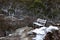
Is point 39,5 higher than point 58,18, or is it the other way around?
point 39,5

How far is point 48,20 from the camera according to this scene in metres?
3.27

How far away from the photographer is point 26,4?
3.64 metres

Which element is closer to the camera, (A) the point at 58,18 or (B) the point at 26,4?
(A) the point at 58,18

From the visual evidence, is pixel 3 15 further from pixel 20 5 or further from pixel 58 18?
pixel 58 18

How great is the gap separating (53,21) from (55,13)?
254mm

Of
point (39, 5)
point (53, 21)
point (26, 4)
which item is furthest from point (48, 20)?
point (26, 4)

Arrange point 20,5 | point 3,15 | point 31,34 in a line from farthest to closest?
point 20,5 → point 3,15 → point 31,34

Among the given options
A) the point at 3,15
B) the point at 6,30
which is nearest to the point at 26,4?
the point at 3,15

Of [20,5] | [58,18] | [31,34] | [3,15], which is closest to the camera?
[31,34]

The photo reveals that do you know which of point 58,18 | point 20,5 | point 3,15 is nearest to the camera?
point 3,15

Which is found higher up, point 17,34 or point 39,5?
point 39,5

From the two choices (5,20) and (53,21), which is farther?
(53,21)

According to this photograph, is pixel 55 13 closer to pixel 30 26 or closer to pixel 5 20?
pixel 30 26

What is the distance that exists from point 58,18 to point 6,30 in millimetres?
1130
